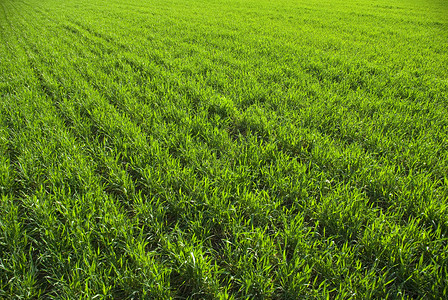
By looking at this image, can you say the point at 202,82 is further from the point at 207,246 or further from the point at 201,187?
the point at 207,246

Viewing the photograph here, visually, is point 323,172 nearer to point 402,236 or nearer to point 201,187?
point 402,236

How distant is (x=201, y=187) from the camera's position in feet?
6.84

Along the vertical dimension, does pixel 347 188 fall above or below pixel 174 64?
below

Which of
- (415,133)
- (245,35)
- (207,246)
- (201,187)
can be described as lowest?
(207,246)

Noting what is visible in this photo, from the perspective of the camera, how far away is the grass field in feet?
4.76

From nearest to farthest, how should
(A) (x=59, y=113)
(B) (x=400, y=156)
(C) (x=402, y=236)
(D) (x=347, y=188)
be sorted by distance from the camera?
(C) (x=402, y=236) → (D) (x=347, y=188) → (B) (x=400, y=156) → (A) (x=59, y=113)

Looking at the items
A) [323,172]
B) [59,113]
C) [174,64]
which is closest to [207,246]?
[323,172]

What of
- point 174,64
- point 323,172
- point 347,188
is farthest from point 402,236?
point 174,64

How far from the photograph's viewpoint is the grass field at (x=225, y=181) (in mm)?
1450

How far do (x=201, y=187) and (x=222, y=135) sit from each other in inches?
34.3

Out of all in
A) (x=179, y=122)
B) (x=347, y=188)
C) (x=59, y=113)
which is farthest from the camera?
(x=59, y=113)

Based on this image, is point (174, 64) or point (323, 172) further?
point (174, 64)

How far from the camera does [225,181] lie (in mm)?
2154

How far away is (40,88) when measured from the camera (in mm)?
4285
